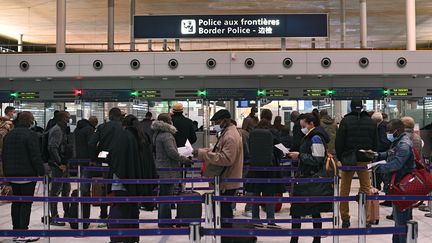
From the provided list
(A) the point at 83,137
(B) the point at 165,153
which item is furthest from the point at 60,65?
(B) the point at 165,153

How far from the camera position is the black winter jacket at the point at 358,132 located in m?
7.11

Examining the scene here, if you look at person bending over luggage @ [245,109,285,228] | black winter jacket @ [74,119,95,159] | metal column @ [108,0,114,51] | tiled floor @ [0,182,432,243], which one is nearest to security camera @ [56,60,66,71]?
metal column @ [108,0,114,51]

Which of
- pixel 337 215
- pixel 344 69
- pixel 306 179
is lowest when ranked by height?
pixel 337 215

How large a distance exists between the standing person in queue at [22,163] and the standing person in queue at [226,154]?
7.50 ft

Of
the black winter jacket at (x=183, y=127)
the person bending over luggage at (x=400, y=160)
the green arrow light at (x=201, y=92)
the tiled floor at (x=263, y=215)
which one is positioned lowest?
the tiled floor at (x=263, y=215)

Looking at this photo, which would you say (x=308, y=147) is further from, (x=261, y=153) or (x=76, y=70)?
(x=76, y=70)

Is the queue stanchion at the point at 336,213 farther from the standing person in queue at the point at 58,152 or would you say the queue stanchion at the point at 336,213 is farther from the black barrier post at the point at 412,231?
the standing person in queue at the point at 58,152

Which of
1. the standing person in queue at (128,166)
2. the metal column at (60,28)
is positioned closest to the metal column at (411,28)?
the metal column at (60,28)

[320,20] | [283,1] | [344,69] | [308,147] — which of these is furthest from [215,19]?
[308,147]

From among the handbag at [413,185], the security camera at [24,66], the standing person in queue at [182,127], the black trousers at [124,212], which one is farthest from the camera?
the security camera at [24,66]

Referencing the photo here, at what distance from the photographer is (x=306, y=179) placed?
5773mm

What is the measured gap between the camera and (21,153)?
21.7 ft

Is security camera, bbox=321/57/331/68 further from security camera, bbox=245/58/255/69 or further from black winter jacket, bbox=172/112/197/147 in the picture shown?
black winter jacket, bbox=172/112/197/147

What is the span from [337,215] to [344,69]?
9.38m
